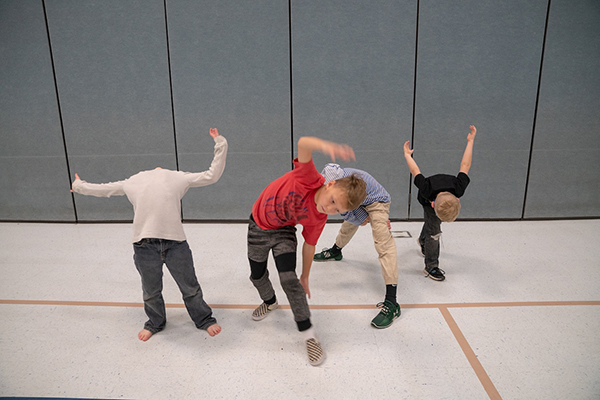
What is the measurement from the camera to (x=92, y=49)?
12.1 ft

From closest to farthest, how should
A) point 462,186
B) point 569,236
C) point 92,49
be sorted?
point 462,186, point 569,236, point 92,49

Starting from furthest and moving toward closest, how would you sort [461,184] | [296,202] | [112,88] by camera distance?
[112,88]
[461,184]
[296,202]

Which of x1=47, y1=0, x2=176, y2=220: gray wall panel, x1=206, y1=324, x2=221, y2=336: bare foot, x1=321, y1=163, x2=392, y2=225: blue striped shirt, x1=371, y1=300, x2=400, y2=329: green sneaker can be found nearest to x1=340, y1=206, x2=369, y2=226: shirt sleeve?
x1=321, y1=163, x2=392, y2=225: blue striped shirt

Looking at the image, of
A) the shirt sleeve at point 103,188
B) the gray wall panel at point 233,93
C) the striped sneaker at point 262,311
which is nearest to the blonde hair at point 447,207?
the striped sneaker at point 262,311

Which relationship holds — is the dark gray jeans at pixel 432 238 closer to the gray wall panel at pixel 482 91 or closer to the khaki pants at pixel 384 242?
the khaki pants at pixel 384 242

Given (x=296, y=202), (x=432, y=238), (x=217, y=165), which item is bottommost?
(x=432, y=238)

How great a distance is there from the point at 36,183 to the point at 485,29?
4759mm

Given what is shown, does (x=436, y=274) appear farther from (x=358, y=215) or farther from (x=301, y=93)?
(x=301, y=93)

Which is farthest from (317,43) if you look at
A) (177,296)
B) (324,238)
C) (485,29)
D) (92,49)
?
(177,296)

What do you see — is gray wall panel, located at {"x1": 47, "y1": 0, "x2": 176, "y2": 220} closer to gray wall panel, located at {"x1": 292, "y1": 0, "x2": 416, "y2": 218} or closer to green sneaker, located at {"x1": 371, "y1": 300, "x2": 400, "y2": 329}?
gray wall panel, located at {"x1": 292, "y1": 0, "x2": 416, "y2": 218}

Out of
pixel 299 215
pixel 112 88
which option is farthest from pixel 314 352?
pixel 112 88

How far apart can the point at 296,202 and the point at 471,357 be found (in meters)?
1.21

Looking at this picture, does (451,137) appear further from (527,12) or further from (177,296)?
(177,296)

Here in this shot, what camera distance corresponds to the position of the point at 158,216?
189cm
